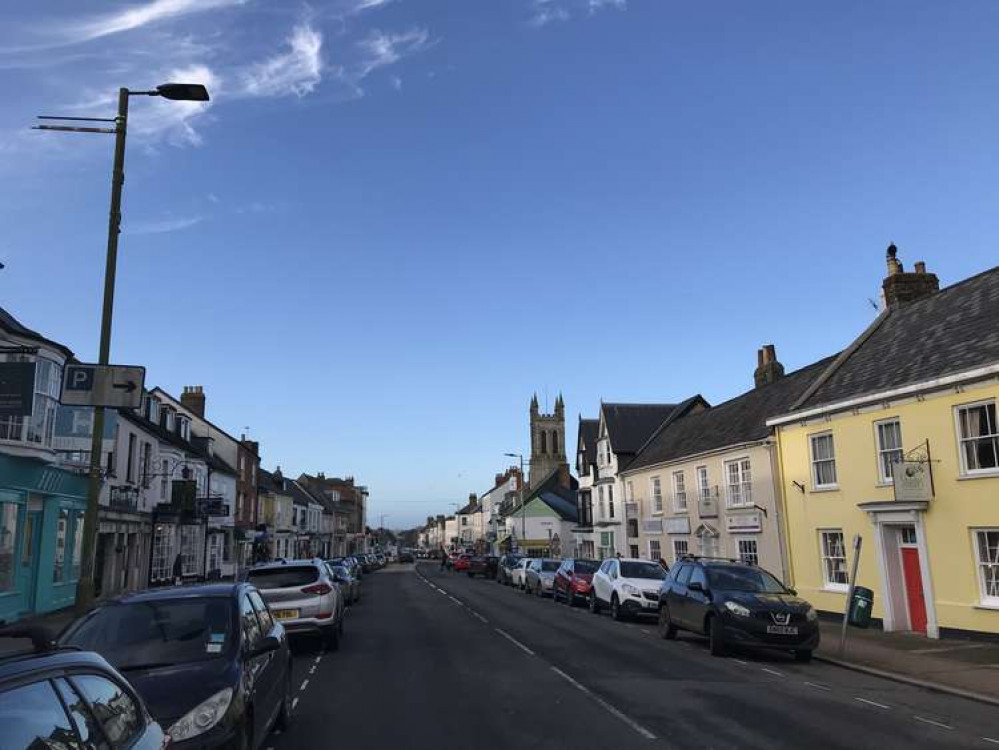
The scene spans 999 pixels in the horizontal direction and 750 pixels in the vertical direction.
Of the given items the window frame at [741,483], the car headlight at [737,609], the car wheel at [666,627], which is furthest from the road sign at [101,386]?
the window frame at [741,483]

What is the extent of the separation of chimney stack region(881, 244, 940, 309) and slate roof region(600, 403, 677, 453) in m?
21.7

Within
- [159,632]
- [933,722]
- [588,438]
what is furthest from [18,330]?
[588,438]

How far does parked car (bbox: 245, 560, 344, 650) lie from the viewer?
A: 14227 millimetres

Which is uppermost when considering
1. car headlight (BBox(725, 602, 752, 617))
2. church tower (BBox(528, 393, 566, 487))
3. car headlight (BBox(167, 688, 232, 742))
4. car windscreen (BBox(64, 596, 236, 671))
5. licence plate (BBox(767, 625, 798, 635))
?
church tower (BBox(528, 393, 566, 487))

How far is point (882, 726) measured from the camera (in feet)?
29.3

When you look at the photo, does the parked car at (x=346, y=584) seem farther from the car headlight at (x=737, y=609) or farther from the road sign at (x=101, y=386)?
the road sign at (x=101, y=386)

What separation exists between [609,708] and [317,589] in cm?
690

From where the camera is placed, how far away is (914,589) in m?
18.7

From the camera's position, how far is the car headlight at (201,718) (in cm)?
536

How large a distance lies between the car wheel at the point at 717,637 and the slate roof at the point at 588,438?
3585 cm

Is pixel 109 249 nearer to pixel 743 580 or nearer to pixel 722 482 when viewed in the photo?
pixel 743 580

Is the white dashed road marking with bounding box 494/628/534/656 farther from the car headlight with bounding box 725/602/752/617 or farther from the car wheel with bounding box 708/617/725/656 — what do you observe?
the car headlight with bounding box 725/602/752/617

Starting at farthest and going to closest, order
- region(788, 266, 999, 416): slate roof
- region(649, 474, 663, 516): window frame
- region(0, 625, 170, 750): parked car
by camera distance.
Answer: region(649, 474, 663, 516): window frame < region(788, 266, 999, 416): slate roof < region(0, 625, 170, 750): parked car

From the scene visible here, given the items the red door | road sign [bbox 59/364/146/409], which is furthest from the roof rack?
the red door
